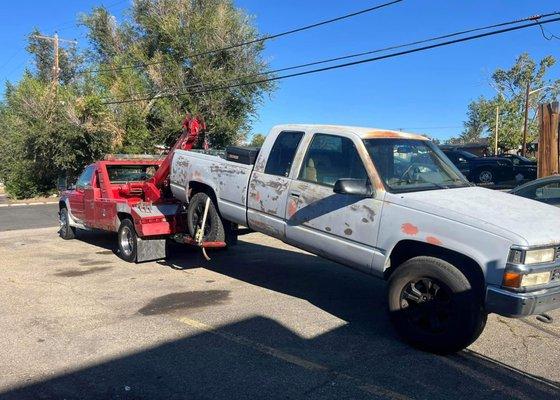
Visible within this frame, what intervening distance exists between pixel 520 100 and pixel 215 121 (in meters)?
→ 42.9

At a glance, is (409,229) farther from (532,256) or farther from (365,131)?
(365,131)

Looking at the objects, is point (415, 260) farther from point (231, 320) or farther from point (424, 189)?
point (231, 320)

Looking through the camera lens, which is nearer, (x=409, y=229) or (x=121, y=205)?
(x=409, y=229)

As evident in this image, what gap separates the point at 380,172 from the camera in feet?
16.9

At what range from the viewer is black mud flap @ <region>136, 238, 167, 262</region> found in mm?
8789

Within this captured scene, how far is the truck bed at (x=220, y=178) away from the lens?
656cm

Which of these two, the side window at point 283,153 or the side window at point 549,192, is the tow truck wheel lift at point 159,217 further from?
the side window at point 549,192

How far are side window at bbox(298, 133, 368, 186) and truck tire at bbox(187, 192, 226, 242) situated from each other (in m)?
1.83

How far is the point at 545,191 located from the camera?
30.8 feet

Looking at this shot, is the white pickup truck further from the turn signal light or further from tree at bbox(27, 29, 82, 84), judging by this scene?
tree at bbox(27, 29, 82, 84)

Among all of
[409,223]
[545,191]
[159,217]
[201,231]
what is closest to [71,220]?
[159,217]

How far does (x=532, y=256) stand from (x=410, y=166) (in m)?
1.63

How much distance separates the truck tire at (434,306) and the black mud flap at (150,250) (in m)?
5.05

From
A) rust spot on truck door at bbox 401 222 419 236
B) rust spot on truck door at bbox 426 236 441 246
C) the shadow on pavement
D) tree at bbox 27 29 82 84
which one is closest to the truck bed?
the shadow on pavement
